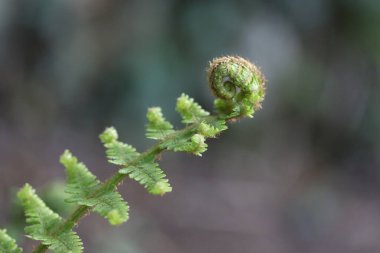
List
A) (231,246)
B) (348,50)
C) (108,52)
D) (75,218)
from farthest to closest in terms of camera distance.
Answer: (348,50) < (108,52) < (231,246) < (75,218)

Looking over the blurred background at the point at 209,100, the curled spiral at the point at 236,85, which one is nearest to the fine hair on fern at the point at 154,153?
the curled spiral at the point at 236,85

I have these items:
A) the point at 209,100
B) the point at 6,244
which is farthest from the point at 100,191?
the point at 209,100

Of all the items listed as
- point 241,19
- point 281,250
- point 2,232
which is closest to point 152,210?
point 281,250

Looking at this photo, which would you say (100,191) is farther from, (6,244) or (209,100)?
(209,100)

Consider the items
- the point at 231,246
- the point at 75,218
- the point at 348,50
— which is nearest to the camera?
the point at 75,218

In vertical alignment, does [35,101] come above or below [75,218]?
above

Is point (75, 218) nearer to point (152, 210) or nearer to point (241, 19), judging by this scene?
point (152, 210)

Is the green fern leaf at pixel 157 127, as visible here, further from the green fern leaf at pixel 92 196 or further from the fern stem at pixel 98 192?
the green fern leaf at pixel 92 196

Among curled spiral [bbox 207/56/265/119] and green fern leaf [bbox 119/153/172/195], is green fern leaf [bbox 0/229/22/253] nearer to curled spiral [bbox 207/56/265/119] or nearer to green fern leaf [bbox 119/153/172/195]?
green fern leaf [bbox 119/153/172/195]
